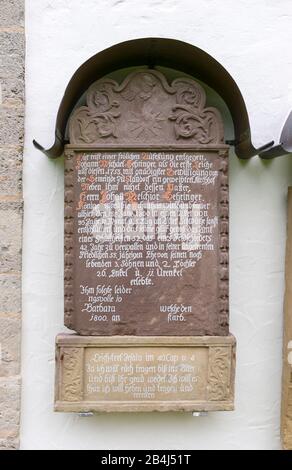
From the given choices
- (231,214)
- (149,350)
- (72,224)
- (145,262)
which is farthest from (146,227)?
(149,350)

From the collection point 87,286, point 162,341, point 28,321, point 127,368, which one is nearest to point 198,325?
point 162,341

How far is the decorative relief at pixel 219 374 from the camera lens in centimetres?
273

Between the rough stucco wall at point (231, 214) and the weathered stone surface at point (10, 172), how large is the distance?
58 millimetres

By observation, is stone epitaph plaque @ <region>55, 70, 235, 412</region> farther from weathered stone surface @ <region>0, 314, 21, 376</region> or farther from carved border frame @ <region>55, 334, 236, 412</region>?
weathered stone surface @ <region>0, 314, 21, 376</region>

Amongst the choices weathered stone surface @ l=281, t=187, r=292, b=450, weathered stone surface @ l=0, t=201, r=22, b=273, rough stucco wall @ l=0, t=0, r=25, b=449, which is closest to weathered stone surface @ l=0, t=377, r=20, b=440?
rough stucco wall @ l=0, t=0, r=25, b=449

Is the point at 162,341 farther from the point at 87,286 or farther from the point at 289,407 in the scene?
the point at 289,407

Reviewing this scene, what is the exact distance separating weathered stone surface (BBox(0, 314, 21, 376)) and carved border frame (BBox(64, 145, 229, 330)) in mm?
345

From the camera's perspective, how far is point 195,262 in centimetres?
276

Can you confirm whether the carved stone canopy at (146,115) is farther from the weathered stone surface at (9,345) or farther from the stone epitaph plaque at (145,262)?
the weathered stone surface at (9,345)

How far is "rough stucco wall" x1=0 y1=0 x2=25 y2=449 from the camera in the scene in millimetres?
2855

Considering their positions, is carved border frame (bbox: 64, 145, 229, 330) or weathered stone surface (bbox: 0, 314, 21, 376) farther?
weathered stone surface (bbox: 0, 314, 21, 376)
